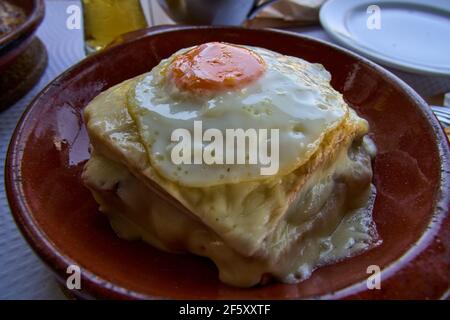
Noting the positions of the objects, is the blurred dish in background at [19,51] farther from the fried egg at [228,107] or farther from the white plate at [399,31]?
the white plate at [399,31]

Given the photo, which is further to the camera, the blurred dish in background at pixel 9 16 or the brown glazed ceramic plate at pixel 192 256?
Answer: the blurred dish in background at pixel 9 16

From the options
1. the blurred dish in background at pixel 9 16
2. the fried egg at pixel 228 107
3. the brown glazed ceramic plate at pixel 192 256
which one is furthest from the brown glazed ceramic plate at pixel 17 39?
the fried egg at pixel 228 107

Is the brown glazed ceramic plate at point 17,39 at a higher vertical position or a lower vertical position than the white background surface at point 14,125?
higher

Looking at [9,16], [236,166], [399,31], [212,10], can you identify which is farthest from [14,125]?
[399,31]

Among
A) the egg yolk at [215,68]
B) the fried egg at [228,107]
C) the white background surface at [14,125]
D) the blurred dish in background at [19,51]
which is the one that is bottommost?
the white background surface at [14,125]

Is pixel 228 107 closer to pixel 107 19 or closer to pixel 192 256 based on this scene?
pixel 192 256

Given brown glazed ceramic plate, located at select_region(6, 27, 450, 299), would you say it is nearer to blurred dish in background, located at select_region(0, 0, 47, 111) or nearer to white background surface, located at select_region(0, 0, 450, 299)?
white background surface, located at select_region(0, 0, 450, 299)
